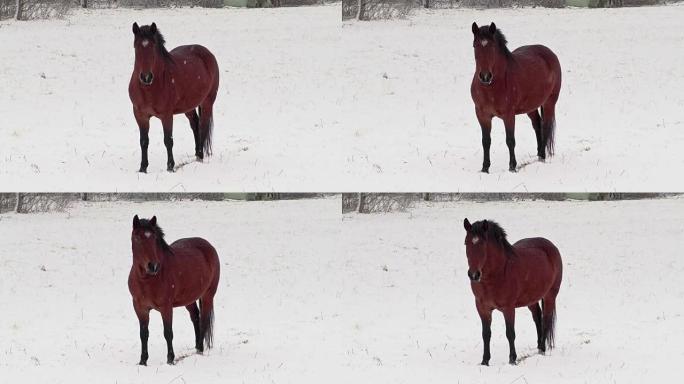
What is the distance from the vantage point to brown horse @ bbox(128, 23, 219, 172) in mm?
13570

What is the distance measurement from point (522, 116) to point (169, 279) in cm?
739

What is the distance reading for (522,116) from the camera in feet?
59.9

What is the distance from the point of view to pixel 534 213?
834 inches

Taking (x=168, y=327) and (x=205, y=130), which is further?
(x=205, y=130)

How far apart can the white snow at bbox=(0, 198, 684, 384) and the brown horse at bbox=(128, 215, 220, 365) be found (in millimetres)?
416

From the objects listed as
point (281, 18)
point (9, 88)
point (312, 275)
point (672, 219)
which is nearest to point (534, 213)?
point (672, 219)

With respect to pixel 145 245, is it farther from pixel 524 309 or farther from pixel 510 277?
pixel 524 309

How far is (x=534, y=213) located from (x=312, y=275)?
5051 millimetres

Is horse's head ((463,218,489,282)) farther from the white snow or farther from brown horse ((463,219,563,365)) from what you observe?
the white snow

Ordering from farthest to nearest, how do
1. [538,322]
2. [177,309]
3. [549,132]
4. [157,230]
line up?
[177,309] → [549,132] → [538,322] → [157,230]

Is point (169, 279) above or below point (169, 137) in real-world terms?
below

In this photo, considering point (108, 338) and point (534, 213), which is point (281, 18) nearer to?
point (534, 213)

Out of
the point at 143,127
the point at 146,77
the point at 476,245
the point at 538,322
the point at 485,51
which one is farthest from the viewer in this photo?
the point at 143,127

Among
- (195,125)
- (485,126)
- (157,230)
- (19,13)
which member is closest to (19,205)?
(19,13)
